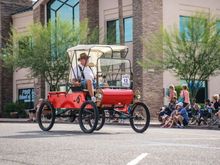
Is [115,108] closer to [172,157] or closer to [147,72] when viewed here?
[172,157]

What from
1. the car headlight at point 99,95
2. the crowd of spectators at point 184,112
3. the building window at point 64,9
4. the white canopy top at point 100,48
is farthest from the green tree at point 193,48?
the car headlight at point 99,95

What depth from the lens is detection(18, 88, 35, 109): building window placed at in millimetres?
43781

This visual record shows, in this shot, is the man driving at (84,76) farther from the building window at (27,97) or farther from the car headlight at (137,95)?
the building window at (27,97)

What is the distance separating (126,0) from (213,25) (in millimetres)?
7910

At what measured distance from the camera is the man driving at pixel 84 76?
14.8 meters

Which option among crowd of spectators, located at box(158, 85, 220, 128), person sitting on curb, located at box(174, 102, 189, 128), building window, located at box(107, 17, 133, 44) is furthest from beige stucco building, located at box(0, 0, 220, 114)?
person sitting on curb, located at box(174, 102, 189, 128)

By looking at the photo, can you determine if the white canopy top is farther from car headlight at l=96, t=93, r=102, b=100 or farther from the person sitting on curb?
the person sitting on curb

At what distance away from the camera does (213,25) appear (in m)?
29.1

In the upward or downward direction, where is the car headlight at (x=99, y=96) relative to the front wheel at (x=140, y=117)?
upward

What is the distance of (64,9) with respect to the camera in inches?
1596

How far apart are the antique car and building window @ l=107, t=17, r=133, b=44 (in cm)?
1859

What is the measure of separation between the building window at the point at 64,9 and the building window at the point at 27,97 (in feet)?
21.2

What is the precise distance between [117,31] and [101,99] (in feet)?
70.9

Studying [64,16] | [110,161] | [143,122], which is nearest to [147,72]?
[64,16]
